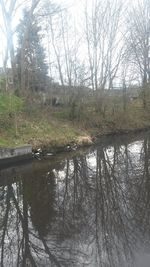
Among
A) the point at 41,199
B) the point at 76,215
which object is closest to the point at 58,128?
the point at 41,199

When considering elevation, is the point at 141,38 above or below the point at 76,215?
above

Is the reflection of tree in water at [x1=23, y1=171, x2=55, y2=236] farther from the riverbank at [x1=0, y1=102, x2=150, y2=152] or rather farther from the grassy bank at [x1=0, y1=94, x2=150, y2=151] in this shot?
the grassy bank at [x1=0, y1=94, x2=150, y2=151]

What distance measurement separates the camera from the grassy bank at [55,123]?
1766cm

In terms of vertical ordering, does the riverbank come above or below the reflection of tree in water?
above

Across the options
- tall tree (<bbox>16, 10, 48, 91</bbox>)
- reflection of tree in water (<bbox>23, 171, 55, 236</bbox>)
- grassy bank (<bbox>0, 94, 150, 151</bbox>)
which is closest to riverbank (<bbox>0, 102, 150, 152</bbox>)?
grassy bank (<bbox>0, 94, 150, 151</bbox>)

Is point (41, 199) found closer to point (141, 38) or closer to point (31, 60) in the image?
point (31, 60)

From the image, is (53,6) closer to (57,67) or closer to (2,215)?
(57,67)

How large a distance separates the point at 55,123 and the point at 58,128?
2.92 feet

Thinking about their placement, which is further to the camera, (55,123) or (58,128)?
(55,123)

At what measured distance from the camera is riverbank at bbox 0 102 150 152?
1762 cm

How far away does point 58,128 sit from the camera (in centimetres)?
2116

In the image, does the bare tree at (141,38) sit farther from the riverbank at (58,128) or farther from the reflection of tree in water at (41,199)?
the reflection of tree in water at (41,199)

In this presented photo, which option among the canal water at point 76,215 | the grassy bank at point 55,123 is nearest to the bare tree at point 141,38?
the grassy bank at point 55,123

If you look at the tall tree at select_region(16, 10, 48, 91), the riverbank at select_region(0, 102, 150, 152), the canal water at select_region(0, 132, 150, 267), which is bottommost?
the canal water at select_region(0, 132, 150, 267)
